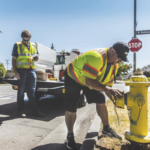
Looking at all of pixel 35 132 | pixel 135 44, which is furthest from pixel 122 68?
pixel 35 132

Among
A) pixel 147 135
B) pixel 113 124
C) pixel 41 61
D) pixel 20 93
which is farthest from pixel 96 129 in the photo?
pixel 41 61

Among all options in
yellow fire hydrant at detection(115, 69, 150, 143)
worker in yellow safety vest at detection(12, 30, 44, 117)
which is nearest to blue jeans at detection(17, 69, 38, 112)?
worker in yellow safety vest at detection(12, 30, 44, 117)

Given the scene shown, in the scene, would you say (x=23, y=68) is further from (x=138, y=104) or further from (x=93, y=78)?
(x=138, y=104)

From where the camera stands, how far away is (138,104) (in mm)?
1890

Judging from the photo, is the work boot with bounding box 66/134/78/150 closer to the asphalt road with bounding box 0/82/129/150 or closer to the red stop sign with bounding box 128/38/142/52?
the asphalt road with bounding box 0/82/129/150

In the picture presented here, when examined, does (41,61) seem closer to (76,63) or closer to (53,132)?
(53,132)

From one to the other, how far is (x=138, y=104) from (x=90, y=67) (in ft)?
2.34

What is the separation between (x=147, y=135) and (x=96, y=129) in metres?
0.93

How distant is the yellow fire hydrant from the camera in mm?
1885

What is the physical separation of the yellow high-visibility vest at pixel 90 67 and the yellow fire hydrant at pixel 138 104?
0.39 m

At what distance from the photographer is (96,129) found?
8.90 ft

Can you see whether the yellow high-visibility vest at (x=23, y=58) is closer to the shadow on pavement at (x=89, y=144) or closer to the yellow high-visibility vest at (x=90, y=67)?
the yellow high-visibility vest at (x=90, y=67)

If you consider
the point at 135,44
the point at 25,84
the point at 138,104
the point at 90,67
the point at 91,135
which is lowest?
the point at 91,135

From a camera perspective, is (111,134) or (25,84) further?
(25,84)
